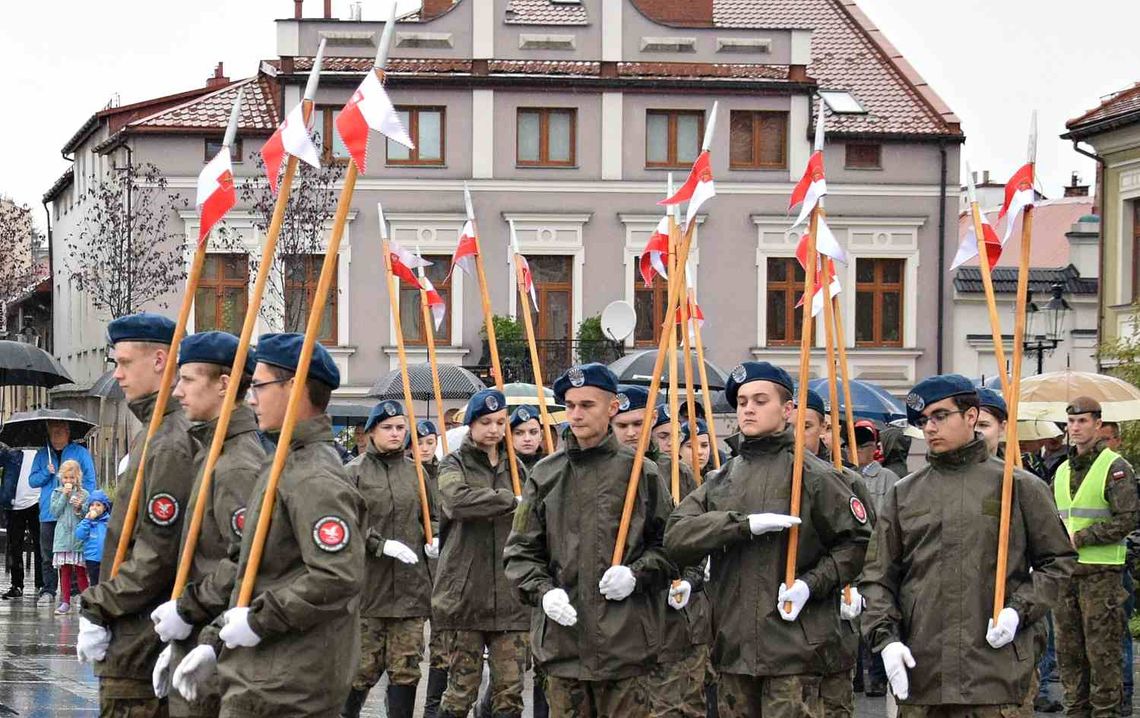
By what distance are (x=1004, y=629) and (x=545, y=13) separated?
34371mm

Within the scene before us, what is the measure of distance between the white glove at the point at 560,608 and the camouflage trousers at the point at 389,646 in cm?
325

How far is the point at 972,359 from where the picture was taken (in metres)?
41.0

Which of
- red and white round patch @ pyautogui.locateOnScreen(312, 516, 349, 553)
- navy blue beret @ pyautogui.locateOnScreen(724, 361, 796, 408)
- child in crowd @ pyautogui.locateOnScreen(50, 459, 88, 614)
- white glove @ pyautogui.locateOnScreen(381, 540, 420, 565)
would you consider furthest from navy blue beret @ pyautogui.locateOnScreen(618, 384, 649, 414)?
child in crowd @ pyautogui.locateOnScreen(50, 459, 88, 614)

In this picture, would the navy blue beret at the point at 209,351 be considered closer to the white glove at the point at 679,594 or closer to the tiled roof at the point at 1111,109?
the white glove at the point at 679,594

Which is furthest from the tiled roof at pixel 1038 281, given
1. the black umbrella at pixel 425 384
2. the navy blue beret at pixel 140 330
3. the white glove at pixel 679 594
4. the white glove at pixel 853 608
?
the navy blue beret at pixel 140 330

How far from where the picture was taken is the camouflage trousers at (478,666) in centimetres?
1070

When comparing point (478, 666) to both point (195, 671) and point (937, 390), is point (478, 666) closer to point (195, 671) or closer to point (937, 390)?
point (937, 390)

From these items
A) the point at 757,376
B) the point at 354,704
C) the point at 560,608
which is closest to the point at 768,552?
the point at 757,376

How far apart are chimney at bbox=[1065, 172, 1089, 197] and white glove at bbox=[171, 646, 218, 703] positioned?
52.6 meters

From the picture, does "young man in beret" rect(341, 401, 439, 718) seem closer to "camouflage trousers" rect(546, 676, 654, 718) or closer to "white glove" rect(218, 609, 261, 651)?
"camouflage trousers" rect(546, 676, 654, 718)

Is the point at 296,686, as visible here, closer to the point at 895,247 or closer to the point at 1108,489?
the point at 1108,489

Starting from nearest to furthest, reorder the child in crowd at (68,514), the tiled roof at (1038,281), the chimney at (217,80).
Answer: the child in crowd at (68,514), the tiled roof at (1038,281), the chimney at (217,80)

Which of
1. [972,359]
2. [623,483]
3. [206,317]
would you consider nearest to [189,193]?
[206,317]

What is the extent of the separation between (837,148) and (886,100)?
7.27 feet
